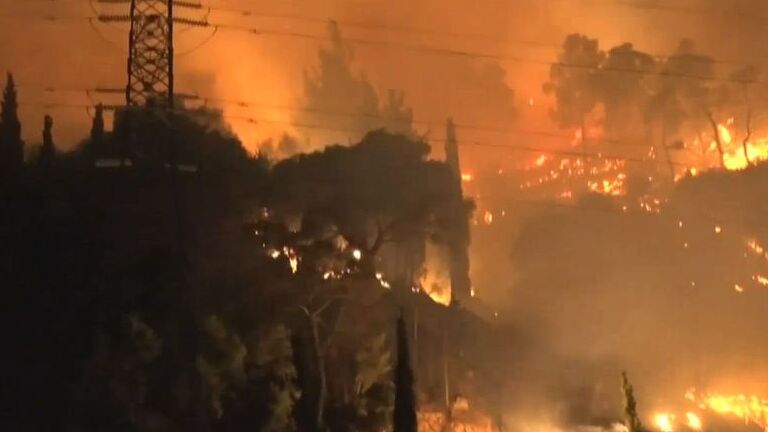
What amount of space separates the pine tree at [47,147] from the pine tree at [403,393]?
68.8ft

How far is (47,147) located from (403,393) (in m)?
24.5

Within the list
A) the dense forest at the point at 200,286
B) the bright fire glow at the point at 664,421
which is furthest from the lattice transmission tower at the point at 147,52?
the bright fire glow at the point at 664,421

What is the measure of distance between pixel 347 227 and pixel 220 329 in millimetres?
12800

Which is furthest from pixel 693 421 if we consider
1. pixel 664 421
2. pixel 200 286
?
pixel 200 286

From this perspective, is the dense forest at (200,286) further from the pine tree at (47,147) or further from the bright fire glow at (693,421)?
the bright fire glow at (693,421)

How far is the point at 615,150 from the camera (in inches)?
3634

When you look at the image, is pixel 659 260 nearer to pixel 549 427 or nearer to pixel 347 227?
pixel 549 427

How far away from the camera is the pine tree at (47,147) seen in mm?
49156

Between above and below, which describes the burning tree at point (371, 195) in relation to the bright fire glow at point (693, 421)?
above

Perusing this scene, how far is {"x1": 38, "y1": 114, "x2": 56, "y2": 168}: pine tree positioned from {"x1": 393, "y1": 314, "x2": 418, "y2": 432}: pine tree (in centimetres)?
2096

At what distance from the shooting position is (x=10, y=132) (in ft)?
179

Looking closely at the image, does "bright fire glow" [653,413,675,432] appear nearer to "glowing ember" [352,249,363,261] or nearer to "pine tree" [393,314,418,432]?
"glowing ember" [352,249,363,261]

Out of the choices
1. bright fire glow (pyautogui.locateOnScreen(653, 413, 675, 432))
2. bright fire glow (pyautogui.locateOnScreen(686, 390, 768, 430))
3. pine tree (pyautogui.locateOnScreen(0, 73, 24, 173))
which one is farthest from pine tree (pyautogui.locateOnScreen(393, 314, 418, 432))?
bright fire glow (pyautogui.locateOnScreen(686, 390, 768, 430))

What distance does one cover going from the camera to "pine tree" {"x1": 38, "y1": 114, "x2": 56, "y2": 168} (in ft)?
161
